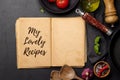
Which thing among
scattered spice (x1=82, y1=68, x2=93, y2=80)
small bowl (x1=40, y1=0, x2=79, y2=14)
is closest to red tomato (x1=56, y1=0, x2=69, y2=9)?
small bowl (x1=40, y1=0, x2=79, y2=14)

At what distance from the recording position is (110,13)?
46.1 inches

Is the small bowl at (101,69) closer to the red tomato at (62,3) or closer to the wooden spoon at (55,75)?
the wooden spoon at (55,75)

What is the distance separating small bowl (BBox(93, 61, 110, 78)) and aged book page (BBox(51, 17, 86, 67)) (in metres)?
0.05

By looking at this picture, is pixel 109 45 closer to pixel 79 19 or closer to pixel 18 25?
pixel 79 19

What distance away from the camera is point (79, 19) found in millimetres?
1217

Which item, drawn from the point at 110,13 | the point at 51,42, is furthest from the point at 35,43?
the point at 110,13

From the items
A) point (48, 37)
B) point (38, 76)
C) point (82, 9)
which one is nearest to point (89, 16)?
point (82, 9)

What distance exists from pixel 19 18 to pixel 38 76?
23cm

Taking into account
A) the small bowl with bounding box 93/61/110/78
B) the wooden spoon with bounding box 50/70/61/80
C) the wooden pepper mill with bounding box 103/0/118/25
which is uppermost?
the wooden pepper mill with bounding box 103/0/118/25

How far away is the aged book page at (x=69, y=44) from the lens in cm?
122

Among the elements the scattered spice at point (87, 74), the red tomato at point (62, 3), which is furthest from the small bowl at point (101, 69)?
the red tomato at point (62, 3)

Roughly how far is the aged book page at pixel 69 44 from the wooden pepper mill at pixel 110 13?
98mm

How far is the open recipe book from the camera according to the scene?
1.22 meters

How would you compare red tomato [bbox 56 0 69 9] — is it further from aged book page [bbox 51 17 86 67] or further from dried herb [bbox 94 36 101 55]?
dried herb [bbox 94 36 101 55]
